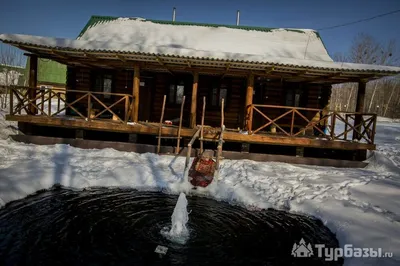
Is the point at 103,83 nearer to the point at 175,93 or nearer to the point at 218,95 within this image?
the point at 175,93

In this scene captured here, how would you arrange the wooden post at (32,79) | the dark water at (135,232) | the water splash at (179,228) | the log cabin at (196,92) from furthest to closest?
the wooden post at (32,79) < the log cabin at (196,92) < the water splash at (179,228) < the dark water at (135,232)

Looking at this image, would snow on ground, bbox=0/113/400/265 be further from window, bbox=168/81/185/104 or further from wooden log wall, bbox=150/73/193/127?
window, bbox=168/81/185/104

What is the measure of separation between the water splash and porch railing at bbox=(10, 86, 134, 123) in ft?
18.5

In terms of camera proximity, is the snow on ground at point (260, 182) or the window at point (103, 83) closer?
the snow on ground at point (260, 182)

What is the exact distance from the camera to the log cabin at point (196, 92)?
926 cm

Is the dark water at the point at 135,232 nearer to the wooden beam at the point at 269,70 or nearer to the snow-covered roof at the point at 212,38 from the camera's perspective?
the wooden beam at the point at 269,70

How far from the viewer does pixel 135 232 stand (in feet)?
14.9

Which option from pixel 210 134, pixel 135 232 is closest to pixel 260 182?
pixel 210 134

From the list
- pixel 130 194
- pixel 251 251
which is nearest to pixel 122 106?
pixel 130 194

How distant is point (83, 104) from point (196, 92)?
6840 mm

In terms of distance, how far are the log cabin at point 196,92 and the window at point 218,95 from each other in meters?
0.05

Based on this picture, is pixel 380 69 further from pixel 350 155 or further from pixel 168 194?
pixel 168 194

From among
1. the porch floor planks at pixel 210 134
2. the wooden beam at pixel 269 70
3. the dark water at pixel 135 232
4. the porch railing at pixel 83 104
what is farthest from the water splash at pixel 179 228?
the wooden beam at pixel 269 70

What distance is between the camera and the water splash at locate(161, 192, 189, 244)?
4434 mm
